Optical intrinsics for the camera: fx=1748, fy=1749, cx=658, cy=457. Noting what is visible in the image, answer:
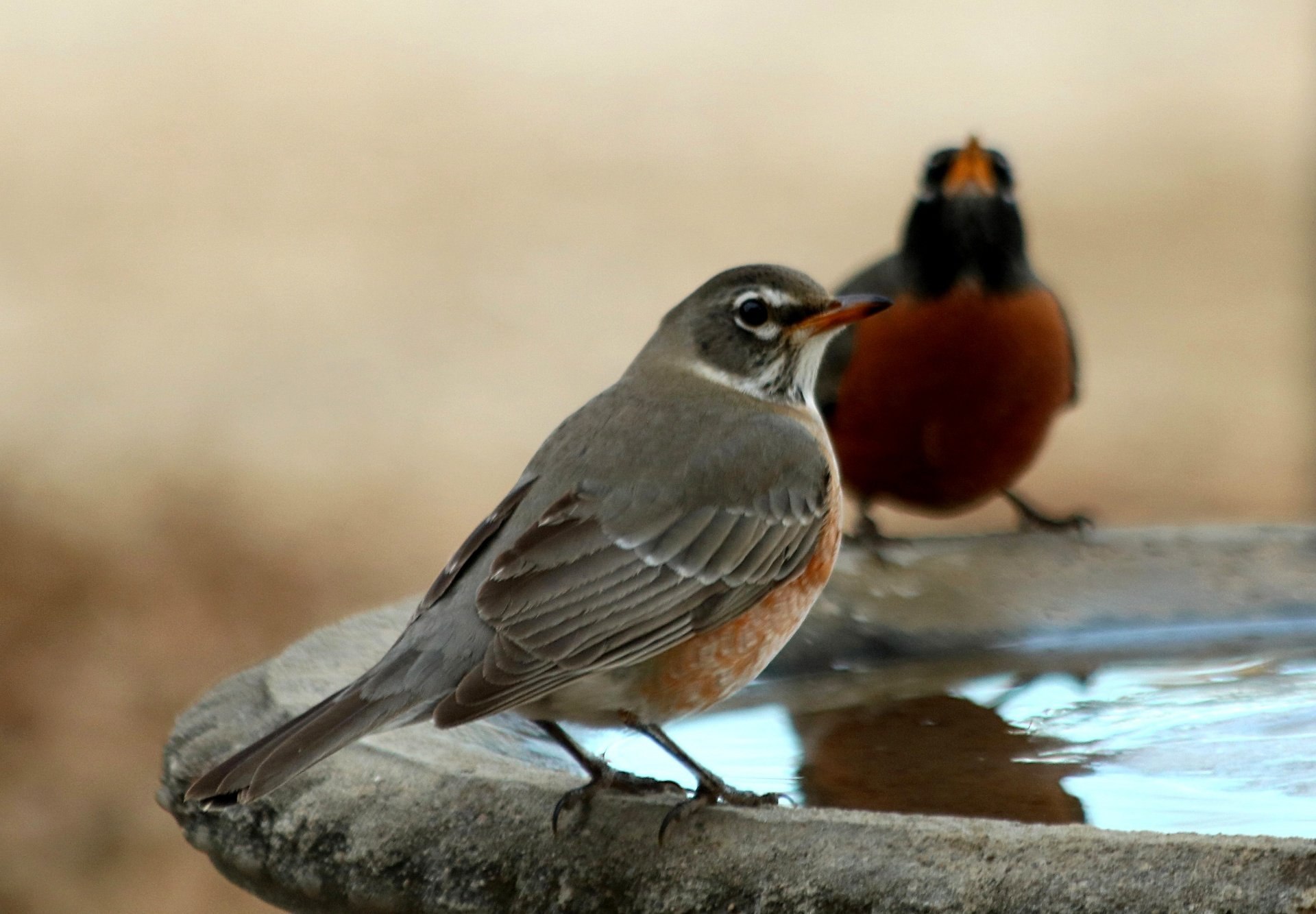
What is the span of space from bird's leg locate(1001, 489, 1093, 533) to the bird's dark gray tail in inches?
86.6

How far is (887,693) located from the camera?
344 centimetres

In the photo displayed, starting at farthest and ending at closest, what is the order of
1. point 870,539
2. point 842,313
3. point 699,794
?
point 870,539, point 842,313, point 699,794

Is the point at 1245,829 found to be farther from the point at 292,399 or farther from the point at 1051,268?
the point at 1051,268

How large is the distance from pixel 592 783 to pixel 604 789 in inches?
0.7

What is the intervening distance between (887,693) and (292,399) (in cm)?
617

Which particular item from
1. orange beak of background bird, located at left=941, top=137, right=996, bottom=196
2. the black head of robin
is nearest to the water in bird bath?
the black head of robin

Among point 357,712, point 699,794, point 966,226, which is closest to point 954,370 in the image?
point 966,226

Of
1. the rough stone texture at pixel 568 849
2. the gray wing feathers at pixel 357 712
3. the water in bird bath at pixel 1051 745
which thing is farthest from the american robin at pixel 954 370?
the gray wing feathers at pixel 357 712

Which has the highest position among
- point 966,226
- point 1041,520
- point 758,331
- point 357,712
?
point 758,331

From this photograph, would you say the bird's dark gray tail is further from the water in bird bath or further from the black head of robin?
the black head of robin

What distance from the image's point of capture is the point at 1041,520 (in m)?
4.74

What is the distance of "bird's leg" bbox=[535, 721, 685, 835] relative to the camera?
2.33m

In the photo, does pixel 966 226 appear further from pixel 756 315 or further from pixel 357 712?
pixel 357 712

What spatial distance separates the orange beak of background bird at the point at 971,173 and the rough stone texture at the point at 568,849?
2.50 meters
